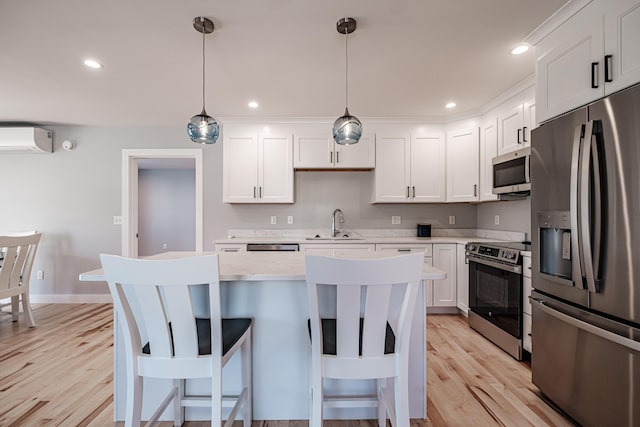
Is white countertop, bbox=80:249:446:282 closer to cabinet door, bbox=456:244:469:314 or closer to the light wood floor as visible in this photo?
the light wood floor

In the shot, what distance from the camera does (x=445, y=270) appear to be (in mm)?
3496

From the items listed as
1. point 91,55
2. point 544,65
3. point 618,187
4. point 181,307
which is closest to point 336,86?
point 544,65

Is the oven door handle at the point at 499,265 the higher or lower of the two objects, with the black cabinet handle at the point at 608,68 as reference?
lower

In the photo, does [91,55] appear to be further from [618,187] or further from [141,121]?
[618,187]

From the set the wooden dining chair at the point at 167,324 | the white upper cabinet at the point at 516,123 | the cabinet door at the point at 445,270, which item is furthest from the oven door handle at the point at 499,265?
the wooden dining chair at the point at 167,324

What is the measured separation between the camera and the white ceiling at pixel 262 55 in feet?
5.96

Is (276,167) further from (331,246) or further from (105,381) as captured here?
(105,381)

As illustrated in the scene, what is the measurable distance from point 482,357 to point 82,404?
2.95 m

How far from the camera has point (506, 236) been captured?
343cm

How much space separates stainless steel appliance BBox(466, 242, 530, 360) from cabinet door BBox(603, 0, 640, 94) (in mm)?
1409

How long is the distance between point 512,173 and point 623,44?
4.99 feet

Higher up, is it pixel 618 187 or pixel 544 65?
pixel 544 65

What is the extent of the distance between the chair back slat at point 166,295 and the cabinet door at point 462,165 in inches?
129

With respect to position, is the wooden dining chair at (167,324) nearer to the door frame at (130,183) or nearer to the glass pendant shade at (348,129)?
the glass pendant shade at (348,129)
